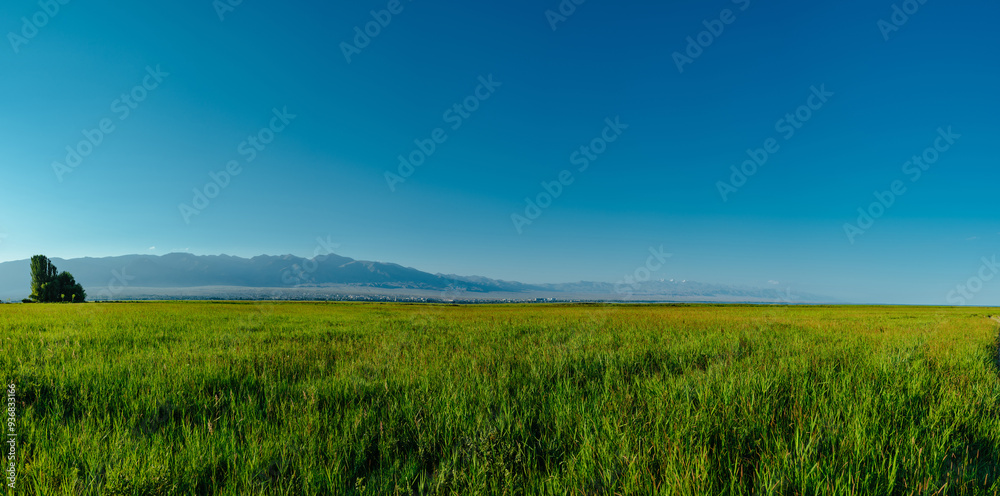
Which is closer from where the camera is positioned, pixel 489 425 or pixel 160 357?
pixel 489 425

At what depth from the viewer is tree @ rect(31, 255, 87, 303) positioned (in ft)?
286

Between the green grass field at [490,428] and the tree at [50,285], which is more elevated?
the green grass field at [490,428]

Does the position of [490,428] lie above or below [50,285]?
above

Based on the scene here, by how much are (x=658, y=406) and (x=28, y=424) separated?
601 cm

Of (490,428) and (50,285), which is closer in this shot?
(490,428)

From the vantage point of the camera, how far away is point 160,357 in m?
6.05

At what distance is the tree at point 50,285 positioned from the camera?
87.1m

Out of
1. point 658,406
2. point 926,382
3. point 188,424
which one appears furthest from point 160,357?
point 926,382

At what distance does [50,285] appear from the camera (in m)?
87.4

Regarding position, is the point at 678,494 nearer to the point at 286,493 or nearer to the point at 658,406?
the point at 658,406

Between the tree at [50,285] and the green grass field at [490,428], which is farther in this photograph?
the tree at [50,285]

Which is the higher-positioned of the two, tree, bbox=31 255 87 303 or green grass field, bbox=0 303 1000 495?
green grass field, bbox=0 303 1000 495

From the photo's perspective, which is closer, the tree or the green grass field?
the green grass field

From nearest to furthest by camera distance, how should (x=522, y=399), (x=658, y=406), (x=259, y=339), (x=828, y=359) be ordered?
(x=658, y=406)
(x=522, y=399)
(x=828, y=359)
(x=259, y=339)
